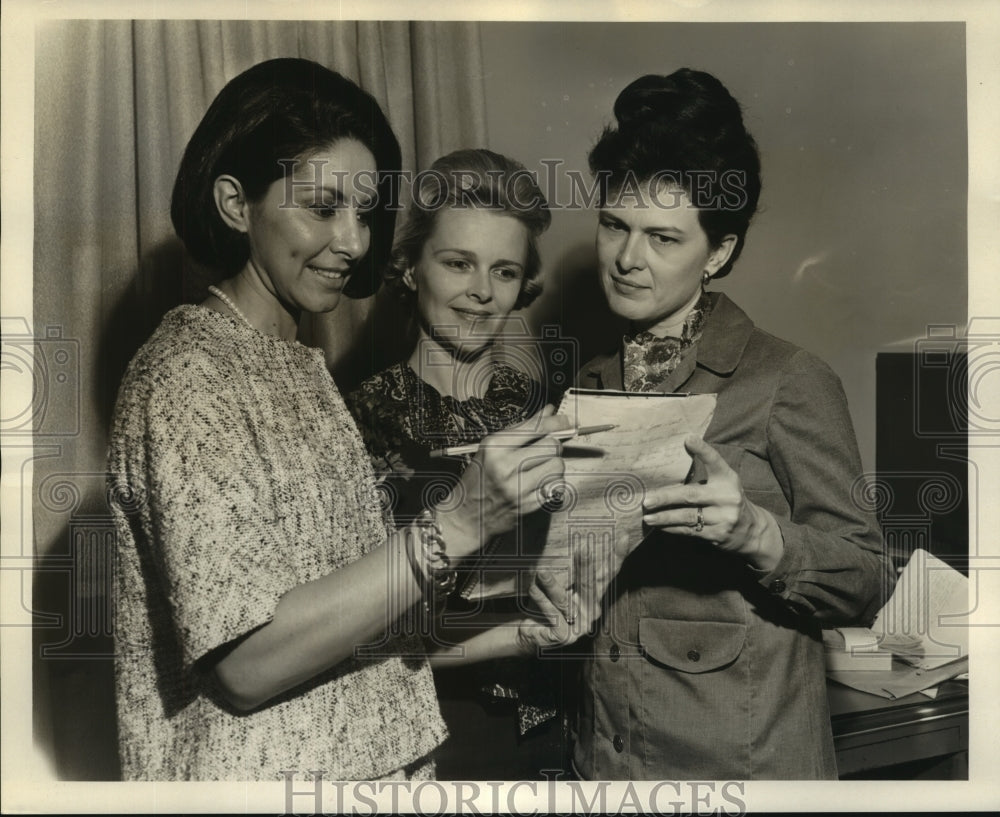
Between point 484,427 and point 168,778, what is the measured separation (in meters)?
0.94

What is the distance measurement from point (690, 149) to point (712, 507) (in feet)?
2.31

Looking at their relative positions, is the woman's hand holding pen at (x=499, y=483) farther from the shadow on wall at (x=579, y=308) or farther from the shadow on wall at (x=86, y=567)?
the shadow on wall at (x=86, y=567)

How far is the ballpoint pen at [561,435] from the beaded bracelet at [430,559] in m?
0.12

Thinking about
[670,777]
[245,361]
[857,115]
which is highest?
[857,115]

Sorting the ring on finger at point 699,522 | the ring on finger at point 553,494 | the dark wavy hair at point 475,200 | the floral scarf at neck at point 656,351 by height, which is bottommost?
the ring on finger at point 699,522

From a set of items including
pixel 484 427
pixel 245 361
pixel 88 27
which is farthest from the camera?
pixel 88 27

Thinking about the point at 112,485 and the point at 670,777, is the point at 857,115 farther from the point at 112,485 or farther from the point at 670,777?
the point at 112,485

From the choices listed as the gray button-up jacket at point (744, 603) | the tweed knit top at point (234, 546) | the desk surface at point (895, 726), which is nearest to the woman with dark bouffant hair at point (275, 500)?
the tweed knit top at point (234, 546)

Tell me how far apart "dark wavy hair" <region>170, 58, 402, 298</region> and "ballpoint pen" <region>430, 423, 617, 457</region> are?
36 cm

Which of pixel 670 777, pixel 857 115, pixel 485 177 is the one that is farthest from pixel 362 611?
pixel 857 115

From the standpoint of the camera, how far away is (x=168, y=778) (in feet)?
5.99

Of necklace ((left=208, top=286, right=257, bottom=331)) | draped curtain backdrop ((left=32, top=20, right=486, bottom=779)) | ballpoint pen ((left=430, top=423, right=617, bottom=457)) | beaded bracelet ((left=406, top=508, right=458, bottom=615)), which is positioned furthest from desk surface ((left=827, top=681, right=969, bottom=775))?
necklace ((left=208, top=286, right=257, bottom=331))

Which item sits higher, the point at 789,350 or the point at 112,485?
the point at 789,350

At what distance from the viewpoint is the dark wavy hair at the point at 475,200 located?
1.82 metres
